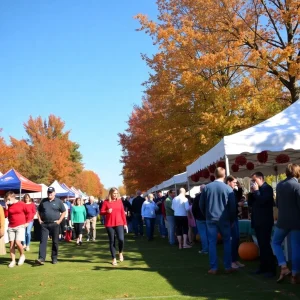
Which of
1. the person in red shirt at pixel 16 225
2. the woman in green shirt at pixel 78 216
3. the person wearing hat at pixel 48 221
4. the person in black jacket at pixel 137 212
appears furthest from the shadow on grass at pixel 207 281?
the person in black jacket at pixel 137 212

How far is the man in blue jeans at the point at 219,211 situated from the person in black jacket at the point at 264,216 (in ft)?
1.40

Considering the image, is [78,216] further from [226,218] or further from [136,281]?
[226,218]

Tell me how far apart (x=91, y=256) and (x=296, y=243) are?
704 centimetres

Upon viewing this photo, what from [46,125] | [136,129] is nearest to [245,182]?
[136,129]

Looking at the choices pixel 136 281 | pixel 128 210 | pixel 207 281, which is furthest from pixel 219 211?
pixel 128 210

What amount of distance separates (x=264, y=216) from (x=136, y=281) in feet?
8.34

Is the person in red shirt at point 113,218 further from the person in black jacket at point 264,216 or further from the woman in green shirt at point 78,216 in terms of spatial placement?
the woman in green shirt at point 78,216

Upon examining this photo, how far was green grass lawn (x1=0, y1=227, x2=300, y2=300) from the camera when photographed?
703 centimetres

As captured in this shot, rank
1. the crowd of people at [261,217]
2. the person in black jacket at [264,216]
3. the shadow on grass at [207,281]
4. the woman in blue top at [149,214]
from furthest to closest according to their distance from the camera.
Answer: the woman in blue top at [149,214] → the person in black jacket at [264,216] → the crowd of people at [261,217] → the shadow on grass at [207,281]

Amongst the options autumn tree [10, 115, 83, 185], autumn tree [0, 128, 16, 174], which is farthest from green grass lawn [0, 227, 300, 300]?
autumn tree [10, 115, 83, 185]

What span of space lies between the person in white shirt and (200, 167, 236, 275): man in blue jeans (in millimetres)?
4985

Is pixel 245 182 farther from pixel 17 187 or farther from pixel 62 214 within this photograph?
pixel 62 214

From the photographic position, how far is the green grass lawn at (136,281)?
703 cm

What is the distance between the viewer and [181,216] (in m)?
13.7
